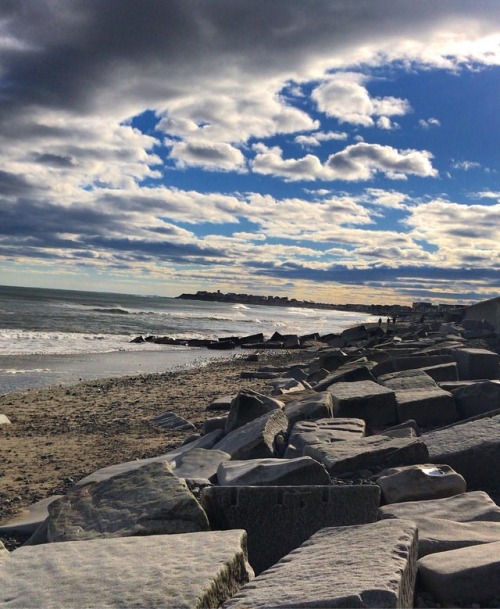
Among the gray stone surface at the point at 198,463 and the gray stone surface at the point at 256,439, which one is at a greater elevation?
the gray stone surface at the point at 256,439

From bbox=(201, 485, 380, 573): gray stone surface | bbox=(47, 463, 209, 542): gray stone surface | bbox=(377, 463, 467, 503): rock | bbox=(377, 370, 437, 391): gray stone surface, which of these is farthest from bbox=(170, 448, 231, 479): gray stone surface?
bbox=(377, 370, 437, 391): gray stone surface

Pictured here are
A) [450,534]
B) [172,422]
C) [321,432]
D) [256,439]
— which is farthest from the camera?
[172,422]

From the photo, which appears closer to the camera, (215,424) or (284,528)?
(284,528)

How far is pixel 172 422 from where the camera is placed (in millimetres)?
7996

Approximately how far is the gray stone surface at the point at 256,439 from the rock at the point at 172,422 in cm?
231

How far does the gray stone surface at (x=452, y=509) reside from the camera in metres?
3.11

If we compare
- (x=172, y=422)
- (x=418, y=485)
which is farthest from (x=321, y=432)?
(x=172, y=422)

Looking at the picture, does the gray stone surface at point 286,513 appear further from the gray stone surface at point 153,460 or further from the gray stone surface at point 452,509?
the gray stone surface at point 153,460

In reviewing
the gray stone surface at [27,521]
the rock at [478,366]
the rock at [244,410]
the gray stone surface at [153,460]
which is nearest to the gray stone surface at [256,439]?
the gray stone surface at [153,460]

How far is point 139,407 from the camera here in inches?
371

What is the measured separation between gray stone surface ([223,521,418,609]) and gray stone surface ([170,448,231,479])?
1.79 meters

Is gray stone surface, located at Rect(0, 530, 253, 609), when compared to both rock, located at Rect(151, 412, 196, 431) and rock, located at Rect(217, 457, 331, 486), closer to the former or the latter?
rock, located at Rect(217, 457, 331, 486)

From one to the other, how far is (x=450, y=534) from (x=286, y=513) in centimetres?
78

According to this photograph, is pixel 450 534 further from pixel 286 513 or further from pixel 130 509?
pixel 130 509
